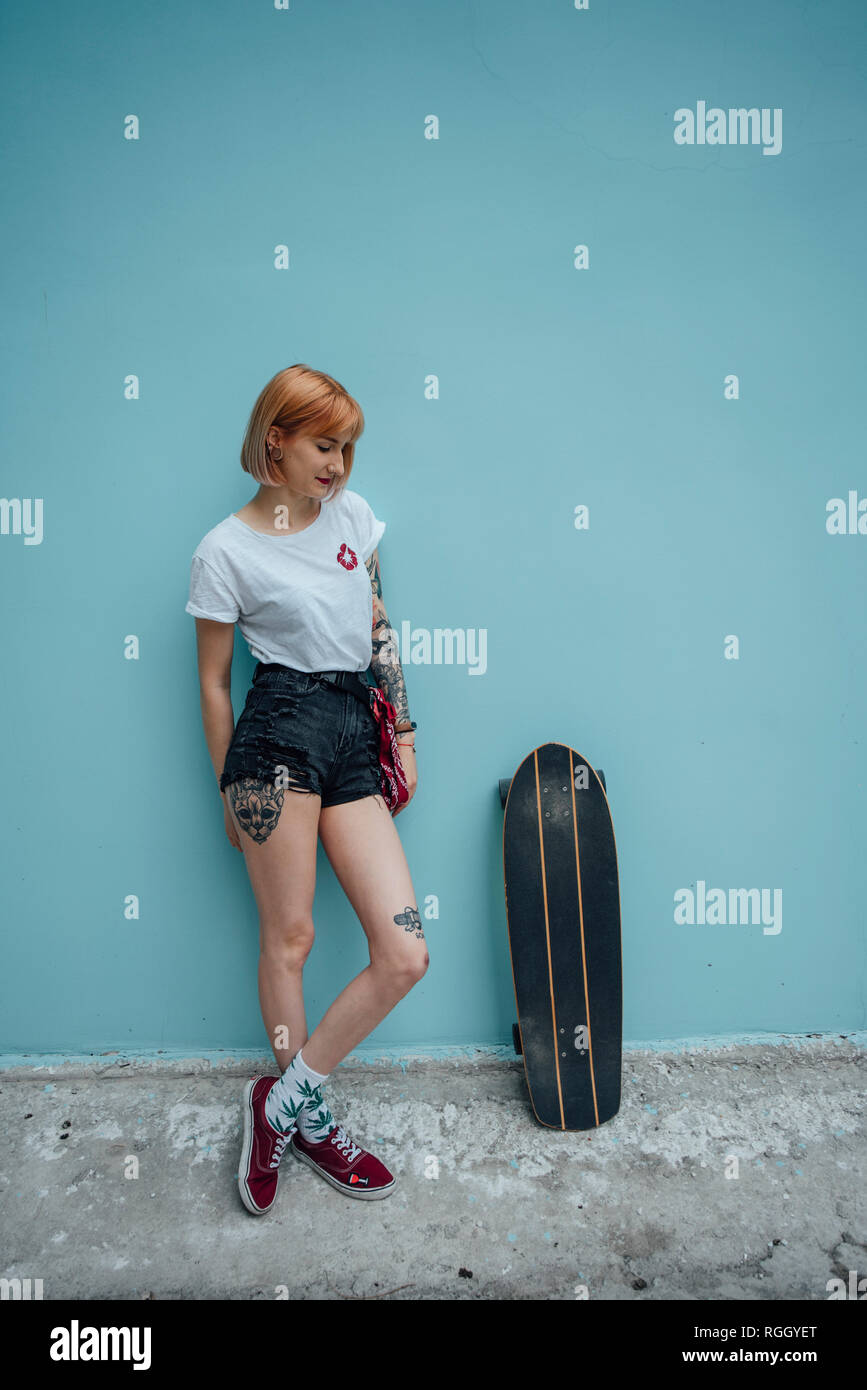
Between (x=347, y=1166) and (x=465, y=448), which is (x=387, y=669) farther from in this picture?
(x=347, y=1166)

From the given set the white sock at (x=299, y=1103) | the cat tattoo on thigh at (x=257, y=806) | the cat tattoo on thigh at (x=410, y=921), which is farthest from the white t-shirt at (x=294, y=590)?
the white sock at (x=299, y=1103)

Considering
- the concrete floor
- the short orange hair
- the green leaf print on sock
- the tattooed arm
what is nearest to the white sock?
the green leaf print on sock

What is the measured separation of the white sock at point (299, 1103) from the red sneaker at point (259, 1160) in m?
0.03

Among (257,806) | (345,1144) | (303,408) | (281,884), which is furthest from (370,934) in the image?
(303,408)

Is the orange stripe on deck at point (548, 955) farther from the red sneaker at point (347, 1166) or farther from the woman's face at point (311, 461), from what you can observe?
the woman's face at point (311, 461)

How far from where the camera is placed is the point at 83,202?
1.72 m

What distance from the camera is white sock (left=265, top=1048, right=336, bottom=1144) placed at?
1.48m

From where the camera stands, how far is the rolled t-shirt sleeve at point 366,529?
5.29 ft

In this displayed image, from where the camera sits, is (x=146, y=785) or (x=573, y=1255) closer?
(x=573, y=1255)

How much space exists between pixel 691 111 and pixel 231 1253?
9.46 ft

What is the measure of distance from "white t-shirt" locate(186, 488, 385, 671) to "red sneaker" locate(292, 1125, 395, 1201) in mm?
1085
